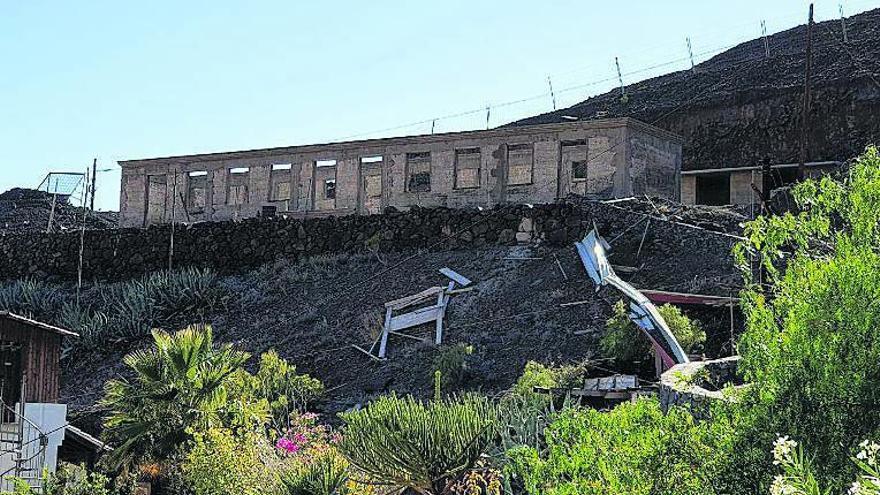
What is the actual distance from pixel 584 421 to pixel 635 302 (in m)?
13.6

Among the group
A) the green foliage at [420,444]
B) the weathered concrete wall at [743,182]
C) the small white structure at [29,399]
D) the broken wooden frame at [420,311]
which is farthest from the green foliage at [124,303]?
the weathered concrete wall at [743,182]

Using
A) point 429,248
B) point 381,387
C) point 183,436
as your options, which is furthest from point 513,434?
point 429,248

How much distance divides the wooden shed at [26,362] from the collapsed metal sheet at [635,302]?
1005 centimetres

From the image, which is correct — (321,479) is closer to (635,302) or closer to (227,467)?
(227,467)

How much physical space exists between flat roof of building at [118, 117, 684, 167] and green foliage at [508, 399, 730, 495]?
21.3 meters

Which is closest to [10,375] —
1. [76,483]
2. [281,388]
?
[76,483]

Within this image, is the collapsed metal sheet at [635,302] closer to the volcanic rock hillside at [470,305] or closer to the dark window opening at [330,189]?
the volcanic rock hillside at [470,305]

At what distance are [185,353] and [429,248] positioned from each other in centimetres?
1155

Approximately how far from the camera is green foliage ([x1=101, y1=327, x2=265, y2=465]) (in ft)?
62.3

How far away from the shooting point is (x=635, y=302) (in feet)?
75.0

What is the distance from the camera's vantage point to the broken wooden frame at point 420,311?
86.2 feet

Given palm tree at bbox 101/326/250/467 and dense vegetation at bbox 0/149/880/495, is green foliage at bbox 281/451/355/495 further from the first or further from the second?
palm tree at bbox 101/326/250/467

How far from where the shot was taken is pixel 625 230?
2767 cm

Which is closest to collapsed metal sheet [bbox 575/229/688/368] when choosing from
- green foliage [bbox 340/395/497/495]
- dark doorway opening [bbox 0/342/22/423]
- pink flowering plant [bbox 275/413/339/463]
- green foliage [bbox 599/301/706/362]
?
green foliage [bbox 599/301/706/362]
